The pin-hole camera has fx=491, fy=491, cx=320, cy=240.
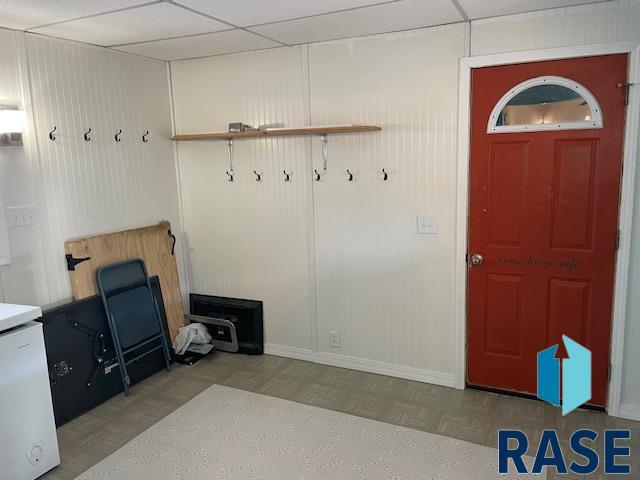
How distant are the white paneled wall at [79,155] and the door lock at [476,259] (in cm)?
244

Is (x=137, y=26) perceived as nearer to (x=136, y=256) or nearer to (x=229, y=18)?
(x=229, y=18)

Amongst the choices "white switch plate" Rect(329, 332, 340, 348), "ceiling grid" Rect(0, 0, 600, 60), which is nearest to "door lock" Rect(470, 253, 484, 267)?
"white switch plate" Rect(329, 332, 340, 348)

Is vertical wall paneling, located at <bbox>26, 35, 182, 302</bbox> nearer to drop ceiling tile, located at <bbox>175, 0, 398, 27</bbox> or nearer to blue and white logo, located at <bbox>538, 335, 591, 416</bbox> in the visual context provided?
drop ceiling tile, located at <bbox>175, 0, 398, 27</bbox>

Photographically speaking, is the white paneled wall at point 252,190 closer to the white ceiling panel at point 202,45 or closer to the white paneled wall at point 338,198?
the white paneled wall at point 338,198

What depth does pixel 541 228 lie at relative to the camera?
2977mm

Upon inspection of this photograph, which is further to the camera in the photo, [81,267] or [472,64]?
[81,267]

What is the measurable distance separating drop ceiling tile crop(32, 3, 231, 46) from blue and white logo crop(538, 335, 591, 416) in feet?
9.37

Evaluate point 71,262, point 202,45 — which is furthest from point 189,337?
point 202,45

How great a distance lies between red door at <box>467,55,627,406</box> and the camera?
277 centimetres

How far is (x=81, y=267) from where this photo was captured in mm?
3299

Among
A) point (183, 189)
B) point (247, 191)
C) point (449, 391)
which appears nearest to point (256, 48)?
point (247, 191)

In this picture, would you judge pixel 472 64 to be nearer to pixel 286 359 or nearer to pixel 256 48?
pixel 256 48

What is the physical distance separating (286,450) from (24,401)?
137 centimetres

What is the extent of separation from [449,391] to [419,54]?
2.23 metres
